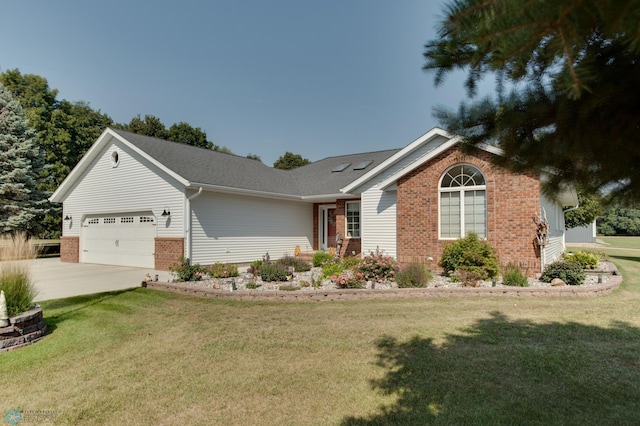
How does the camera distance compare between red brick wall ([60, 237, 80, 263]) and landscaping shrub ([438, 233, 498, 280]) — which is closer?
landscaping shrub ([438, 233, 498, 280])

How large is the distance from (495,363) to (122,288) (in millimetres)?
9666

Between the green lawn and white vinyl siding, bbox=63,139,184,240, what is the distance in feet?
23.8

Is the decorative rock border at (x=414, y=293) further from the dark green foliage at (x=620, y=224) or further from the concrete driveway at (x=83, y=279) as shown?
the dark green foliage at (x=620, y=224)

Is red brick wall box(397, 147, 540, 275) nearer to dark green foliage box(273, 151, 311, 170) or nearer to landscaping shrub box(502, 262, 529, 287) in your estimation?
landscaping shrub box(502, 262, 529, 287)

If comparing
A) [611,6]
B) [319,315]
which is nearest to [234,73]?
[319,315]

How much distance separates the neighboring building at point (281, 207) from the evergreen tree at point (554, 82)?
30.4ft

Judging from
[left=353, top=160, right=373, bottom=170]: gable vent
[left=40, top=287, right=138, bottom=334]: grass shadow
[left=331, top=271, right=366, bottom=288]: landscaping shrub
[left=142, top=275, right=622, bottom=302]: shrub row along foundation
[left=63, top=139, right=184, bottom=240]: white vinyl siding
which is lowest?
[left=40, top=287, right=138, bottom=334]: grass shadow

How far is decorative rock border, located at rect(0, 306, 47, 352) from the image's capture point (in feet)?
17.1

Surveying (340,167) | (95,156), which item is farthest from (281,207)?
(95,156)

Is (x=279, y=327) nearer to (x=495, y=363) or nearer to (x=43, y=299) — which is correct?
(x=495, y=363)

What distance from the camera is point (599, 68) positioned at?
1.75 metres

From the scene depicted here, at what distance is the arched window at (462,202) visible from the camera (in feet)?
38.1

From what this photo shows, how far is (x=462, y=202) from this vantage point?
1191 centimetres

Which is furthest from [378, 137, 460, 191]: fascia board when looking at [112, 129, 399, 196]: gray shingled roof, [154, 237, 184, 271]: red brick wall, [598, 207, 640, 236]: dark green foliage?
[598, 207, 640, 236]: dark green foliage
